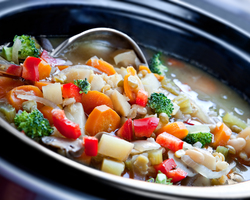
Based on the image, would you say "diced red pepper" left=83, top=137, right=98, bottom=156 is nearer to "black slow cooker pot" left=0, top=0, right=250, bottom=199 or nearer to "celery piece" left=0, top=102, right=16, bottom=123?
"celery piece" left=0, top=102, right=16, bottom=123

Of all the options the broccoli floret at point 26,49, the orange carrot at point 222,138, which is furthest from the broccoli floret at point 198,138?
the broccoli floret at point 26,49

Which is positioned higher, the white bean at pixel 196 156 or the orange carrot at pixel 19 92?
the orange carrot at pixel 19 92

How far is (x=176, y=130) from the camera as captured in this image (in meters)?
2.08

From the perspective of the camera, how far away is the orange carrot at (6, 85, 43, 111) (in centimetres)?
187

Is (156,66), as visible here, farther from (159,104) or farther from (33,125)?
(33,125)

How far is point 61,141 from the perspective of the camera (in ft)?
5.19

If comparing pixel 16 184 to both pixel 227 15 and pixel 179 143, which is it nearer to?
pixel 179 143

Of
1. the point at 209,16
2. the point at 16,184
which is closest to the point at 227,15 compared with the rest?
the point at 209,16

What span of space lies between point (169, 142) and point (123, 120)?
0.38 m

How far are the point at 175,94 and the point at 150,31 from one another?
0.96 meters

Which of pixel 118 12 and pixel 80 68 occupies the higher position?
pixel 118 12

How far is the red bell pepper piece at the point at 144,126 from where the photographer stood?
194 cm

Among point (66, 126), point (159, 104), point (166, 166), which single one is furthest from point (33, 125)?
point (159, 104)

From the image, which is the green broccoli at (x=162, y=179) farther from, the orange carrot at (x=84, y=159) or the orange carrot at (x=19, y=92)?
the orange carrot at (x=19, y=92)
